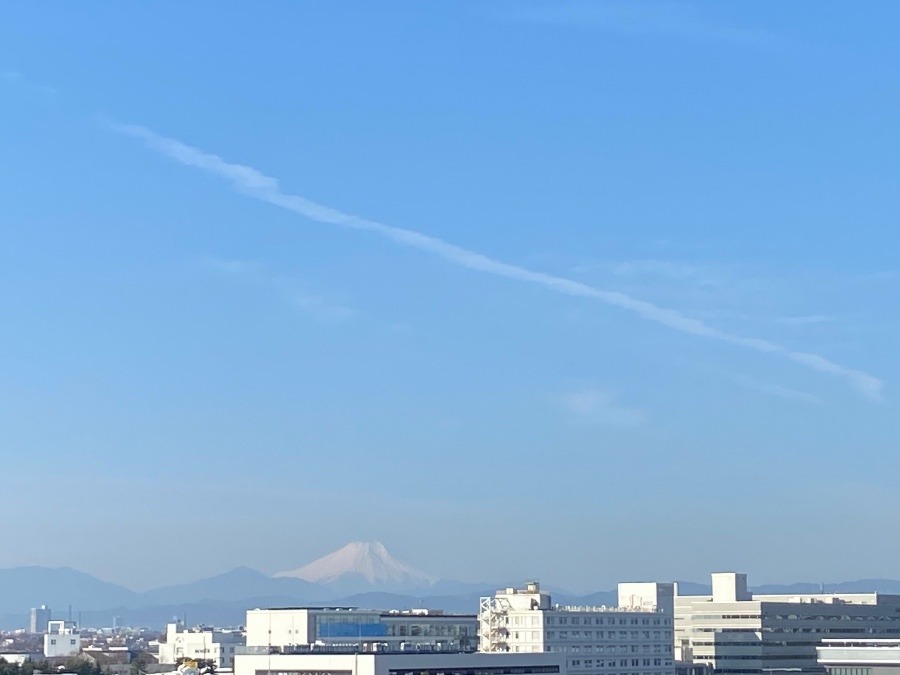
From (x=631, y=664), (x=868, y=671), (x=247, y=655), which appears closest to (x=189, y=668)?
(x=247, y=655)

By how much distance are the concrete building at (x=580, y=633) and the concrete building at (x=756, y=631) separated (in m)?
25.1

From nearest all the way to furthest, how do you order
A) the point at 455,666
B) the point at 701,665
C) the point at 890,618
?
the point at 455,666, the point at 701,665, the point at 890,618

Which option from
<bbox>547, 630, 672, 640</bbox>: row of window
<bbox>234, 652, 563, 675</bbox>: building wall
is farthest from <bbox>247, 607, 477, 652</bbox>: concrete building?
<bbox>547, 630, 672, 640</bbox>: row of window

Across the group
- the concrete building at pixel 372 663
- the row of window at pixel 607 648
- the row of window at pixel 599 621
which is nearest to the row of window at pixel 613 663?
the row of window at pixel 607 648

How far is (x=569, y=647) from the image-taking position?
149 m

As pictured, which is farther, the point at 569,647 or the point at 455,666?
the point at 569,647

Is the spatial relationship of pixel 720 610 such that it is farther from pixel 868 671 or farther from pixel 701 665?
pixel 868 671

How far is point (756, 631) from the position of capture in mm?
184125

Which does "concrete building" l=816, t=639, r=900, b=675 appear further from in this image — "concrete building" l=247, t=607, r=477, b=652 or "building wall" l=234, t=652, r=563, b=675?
"building wall" l=234, t=652, r=563, b=675

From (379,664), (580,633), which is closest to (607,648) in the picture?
(580,633)

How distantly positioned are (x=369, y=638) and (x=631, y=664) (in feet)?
88.4

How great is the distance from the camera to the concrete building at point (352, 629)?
143 metres

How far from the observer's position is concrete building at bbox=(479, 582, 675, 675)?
147375 mm

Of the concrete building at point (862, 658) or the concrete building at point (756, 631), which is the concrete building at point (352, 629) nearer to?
→ the concrete building at point (862, 658)
